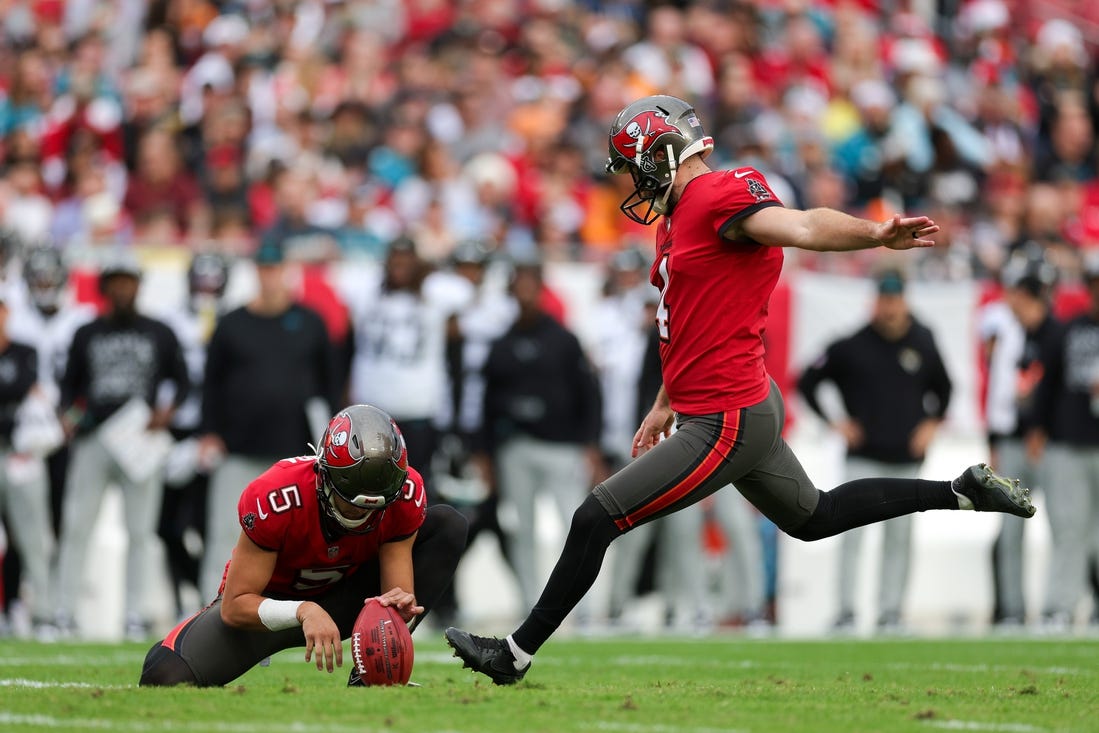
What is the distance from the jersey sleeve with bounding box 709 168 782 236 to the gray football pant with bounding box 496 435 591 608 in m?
5.66

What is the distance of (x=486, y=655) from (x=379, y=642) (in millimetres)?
418

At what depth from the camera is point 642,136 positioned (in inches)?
263

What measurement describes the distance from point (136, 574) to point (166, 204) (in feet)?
13.4

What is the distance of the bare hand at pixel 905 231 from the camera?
5.85m

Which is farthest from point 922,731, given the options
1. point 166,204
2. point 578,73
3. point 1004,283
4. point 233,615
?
point 578,73

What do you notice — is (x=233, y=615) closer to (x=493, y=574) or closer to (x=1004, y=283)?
(x=493, y=574)

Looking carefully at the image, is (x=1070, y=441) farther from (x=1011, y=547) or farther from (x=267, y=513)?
(x=267, y=513)

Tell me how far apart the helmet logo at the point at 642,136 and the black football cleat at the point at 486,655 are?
173 cm

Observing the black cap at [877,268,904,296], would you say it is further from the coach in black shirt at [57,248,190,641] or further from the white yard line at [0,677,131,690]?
the white yard line at [0,677,131,690]

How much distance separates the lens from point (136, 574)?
1112cm

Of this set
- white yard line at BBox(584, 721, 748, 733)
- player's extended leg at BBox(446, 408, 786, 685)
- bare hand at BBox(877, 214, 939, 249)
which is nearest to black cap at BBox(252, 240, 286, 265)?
player's extended leg at BBox(446, 408, 786, 685)

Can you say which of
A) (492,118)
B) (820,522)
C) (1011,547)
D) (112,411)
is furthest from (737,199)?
(492,118)

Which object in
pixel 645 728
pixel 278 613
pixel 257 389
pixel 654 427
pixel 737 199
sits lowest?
pixel 645 728

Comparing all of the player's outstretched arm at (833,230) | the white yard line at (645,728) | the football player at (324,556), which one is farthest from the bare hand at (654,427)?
the white yard line at (645,728)
